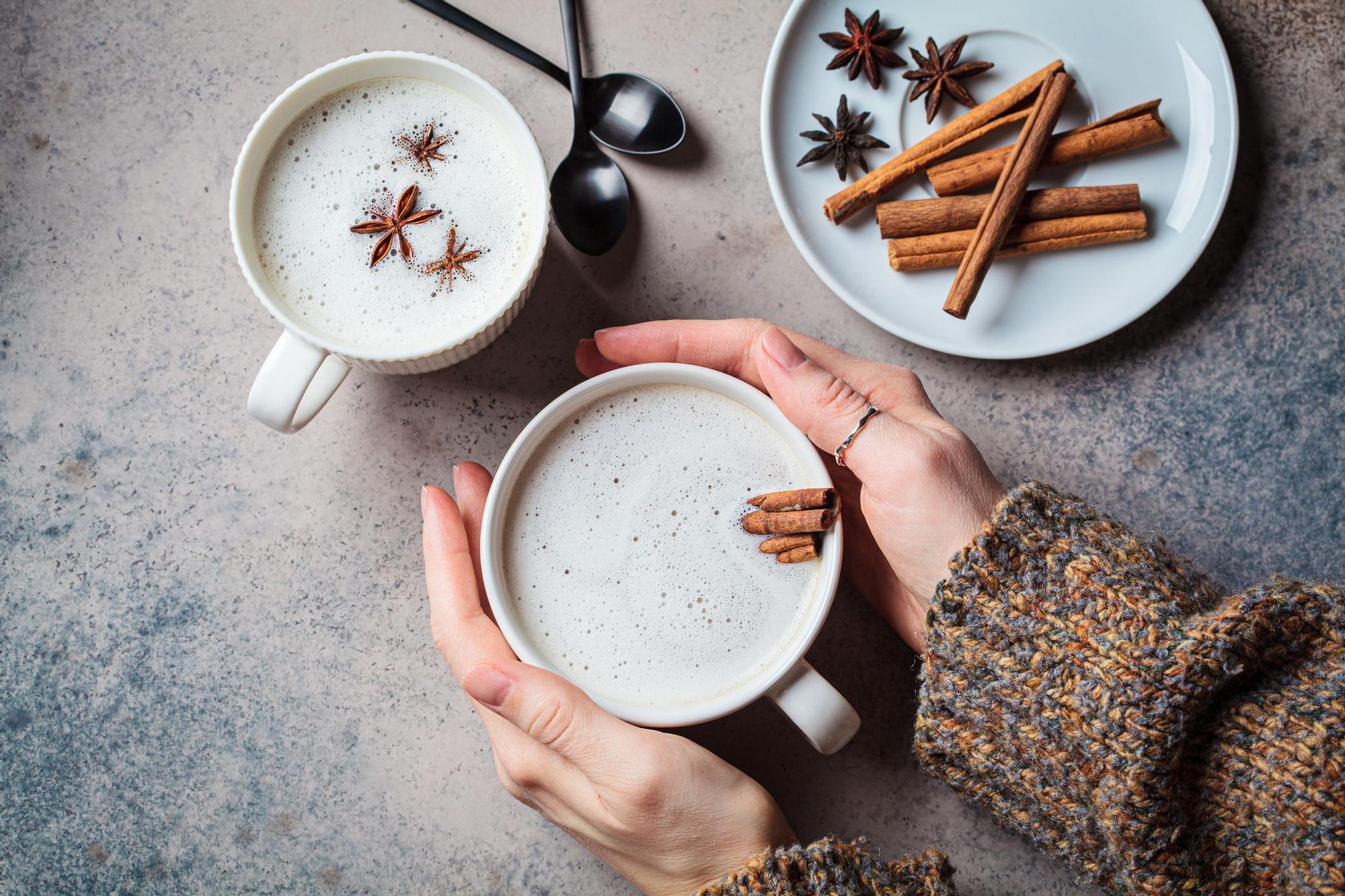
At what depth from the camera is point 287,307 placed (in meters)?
1.06

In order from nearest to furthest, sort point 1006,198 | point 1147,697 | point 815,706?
point 1147,697, point 815,706, point 1006,198

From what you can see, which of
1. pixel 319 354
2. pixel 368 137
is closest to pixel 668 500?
pixel 319 354

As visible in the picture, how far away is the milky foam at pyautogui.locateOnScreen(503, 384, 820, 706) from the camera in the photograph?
3.49 feet

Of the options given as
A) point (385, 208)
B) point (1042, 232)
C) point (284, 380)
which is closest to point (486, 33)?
point (385, 208)

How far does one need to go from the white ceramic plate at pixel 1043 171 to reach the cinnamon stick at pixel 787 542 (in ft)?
1.24

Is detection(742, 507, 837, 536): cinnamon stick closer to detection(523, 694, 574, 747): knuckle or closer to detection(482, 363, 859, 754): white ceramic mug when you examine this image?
detection(482, 363, 859, 754): white ceramic mug

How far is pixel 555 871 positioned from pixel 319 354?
2.61 ft

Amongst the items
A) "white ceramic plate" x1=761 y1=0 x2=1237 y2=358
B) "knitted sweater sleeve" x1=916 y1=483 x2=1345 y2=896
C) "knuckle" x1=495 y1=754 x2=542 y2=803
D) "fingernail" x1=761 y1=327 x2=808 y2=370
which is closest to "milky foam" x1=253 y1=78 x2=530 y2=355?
"fingernail" x1=761 y1=327 x2=808 y2=370

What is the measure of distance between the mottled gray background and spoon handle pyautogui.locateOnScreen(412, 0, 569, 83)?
0.04 m

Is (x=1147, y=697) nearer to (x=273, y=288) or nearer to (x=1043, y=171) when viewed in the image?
(x=1043, y=171)

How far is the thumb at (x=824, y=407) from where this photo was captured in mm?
1045

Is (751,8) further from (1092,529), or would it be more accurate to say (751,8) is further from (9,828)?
(9,828)

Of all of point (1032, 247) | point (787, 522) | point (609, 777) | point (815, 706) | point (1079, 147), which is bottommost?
point (609, 777)

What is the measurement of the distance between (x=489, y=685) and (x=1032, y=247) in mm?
957
